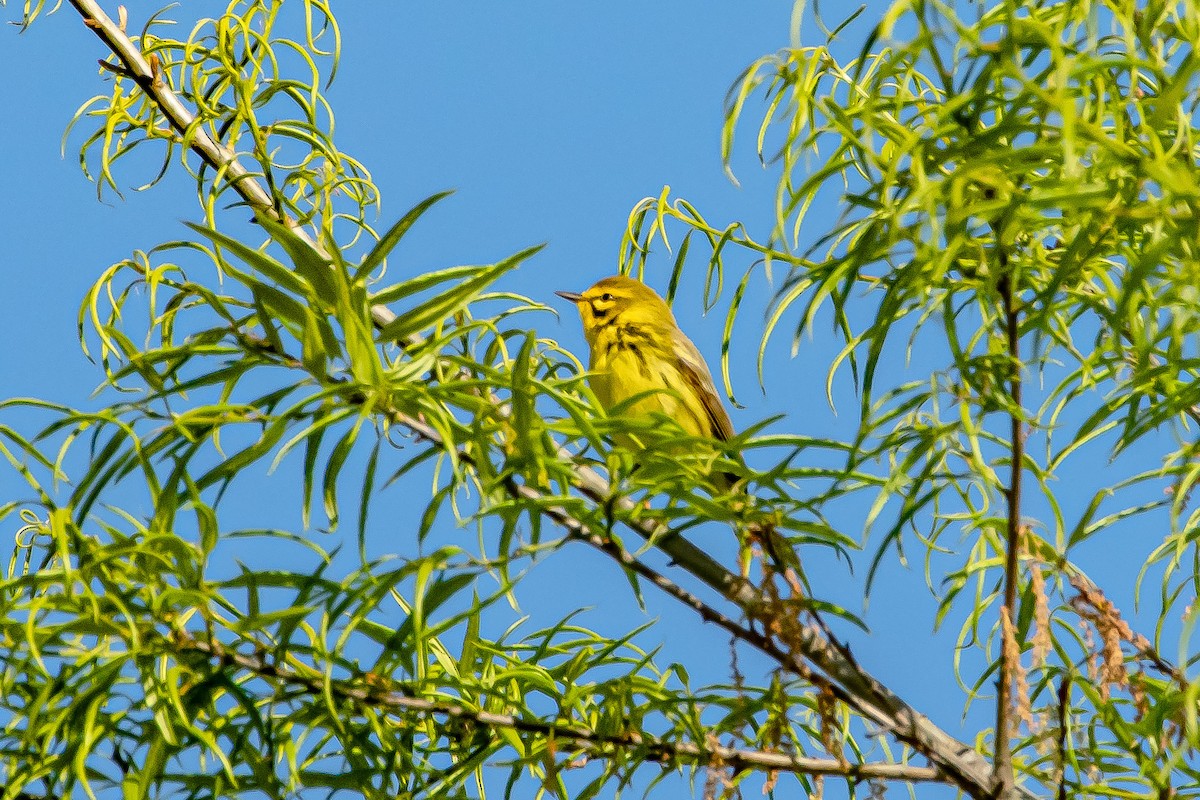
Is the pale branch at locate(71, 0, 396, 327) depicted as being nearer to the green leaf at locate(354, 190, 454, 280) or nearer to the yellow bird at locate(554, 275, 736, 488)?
the green leaf at locate(354, 190, 454, 280)

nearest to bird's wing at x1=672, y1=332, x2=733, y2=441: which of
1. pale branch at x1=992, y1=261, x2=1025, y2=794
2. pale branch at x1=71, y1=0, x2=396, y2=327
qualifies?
pale branch at x1=71, y1=0, x2=396, y2=327

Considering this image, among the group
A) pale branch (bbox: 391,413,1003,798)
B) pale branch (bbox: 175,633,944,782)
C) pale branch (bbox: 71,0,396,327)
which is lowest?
pale branch (bbox: 175,633,944,782)

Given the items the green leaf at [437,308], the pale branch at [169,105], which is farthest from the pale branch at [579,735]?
the pale branch at [169,105]

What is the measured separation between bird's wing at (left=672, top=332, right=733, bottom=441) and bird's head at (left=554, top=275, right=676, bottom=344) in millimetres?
74

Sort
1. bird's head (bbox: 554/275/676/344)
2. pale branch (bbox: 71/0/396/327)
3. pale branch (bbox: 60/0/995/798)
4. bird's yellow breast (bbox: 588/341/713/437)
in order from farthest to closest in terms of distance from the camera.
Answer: bird's head (bbox: 554/275/676/344)
bird's yellow breast (bbox: 588/341/713/437)
pale branch (bbox: 71/0/396/327)
pale branch (bbox: 60/0/995/798)

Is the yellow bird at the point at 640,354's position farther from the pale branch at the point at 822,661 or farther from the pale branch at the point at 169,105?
the pale branch at the point at 822,661

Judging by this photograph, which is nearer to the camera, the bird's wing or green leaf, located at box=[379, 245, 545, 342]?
A: green leaf, located at box=[379, 245, 545, 342]

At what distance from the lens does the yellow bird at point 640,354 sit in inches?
127

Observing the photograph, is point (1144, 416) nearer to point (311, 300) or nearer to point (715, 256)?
point (715, 256)

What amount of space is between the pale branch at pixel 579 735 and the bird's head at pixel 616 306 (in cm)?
194

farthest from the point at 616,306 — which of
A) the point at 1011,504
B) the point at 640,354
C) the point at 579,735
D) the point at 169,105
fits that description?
the point at 1011,504

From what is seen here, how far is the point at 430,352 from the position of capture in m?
1.16

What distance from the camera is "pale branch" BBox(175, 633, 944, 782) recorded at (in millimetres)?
1308

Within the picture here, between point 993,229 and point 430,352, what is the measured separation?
0.47 metres
